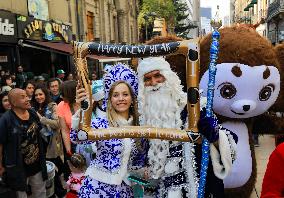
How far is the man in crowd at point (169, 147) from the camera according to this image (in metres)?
2.69

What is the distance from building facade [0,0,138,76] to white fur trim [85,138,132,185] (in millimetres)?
8905

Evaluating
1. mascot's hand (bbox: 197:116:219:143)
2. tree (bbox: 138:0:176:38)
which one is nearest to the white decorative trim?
mascot's hand (bbox: 197:116:219:143)

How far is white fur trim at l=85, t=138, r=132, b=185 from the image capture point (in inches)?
110

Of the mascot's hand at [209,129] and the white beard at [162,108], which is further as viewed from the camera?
the white beard at [162,108]

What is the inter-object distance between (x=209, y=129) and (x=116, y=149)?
75 cm

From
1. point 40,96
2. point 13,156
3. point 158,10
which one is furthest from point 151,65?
point 158,10

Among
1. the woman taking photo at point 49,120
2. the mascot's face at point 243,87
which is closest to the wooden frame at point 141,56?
the mascot's face at point 243,87

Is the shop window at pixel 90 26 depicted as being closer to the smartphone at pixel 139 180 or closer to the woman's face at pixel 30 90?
the woman's face at pixel 30 90

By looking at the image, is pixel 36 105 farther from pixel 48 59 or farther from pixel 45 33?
pixel 48 59

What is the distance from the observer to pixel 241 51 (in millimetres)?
3455

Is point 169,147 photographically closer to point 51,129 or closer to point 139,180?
point 139,180

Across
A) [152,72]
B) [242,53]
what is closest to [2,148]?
[152,72]

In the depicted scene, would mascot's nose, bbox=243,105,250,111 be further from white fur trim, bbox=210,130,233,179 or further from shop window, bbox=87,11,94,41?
shop window, bbox=87,11,94,41

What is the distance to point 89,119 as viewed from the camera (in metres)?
2.72
